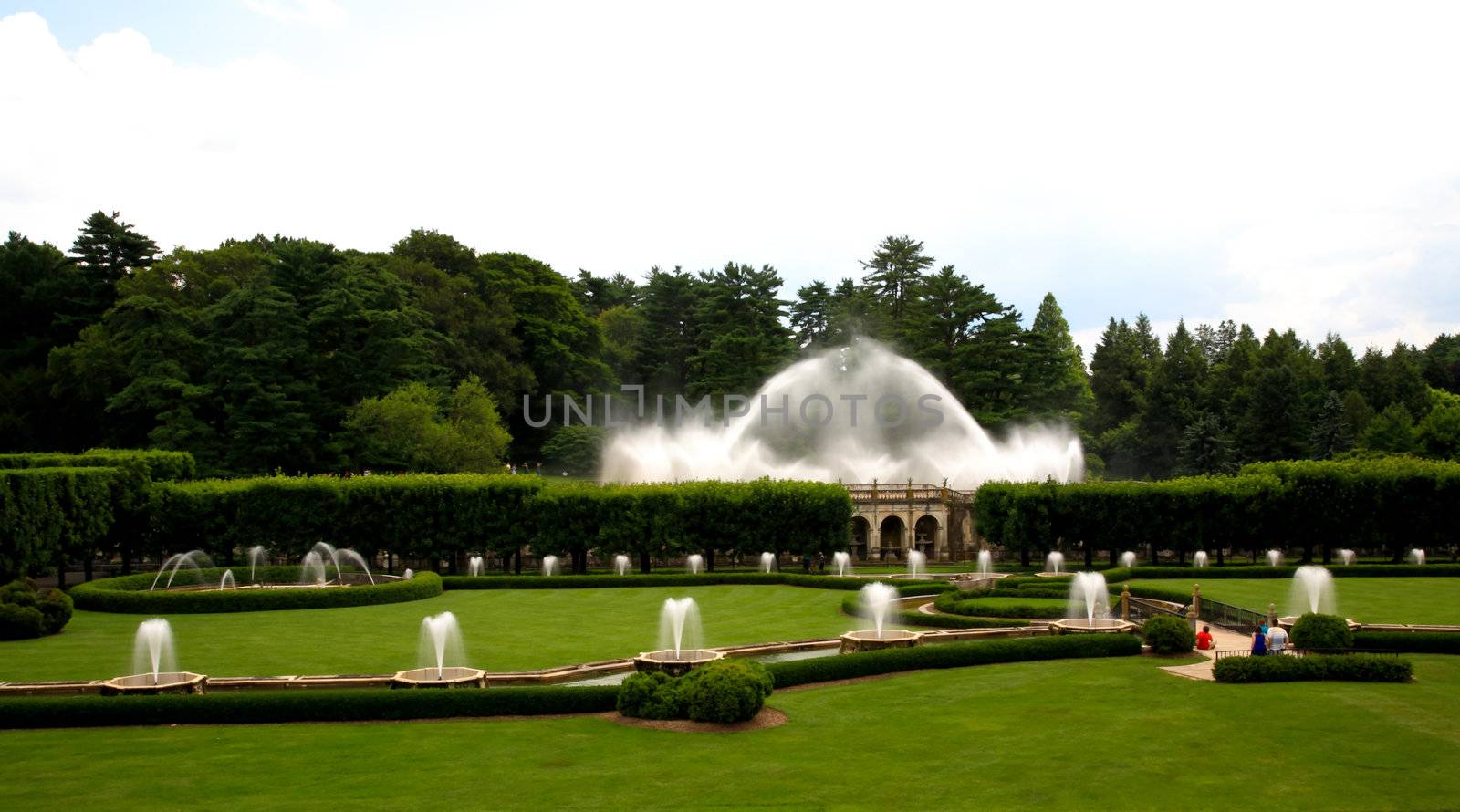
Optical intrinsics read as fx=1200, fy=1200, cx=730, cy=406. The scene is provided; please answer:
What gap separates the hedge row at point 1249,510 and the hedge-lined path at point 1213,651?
71.3ft

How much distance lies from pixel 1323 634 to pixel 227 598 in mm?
33943

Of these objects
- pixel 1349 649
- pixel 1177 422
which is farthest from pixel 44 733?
pixel 1177 422

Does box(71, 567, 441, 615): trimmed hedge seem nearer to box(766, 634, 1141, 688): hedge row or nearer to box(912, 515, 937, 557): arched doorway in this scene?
box(766, 634, 1141, 688): hedge row

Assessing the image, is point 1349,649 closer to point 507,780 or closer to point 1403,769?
point 1403,769

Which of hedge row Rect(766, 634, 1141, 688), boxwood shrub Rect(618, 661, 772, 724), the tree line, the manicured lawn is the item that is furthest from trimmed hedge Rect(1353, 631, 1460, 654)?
the tree line

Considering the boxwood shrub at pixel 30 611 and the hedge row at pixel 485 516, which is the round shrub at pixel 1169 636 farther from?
the boxwood shrub at pixel 30 611

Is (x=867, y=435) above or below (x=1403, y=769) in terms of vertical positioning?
above

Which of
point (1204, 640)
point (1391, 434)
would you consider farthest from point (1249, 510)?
point (1391, 434)

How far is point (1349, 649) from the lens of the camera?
27.5 m

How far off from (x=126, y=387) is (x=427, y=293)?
861 inches

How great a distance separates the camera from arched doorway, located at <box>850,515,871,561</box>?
215 ft

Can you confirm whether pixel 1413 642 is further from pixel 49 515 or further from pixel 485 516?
pixel 49 515

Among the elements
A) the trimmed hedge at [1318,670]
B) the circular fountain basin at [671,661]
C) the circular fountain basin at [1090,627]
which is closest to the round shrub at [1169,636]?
the circular fountain basin at [1090,627]

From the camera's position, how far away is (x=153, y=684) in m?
23.9
